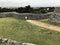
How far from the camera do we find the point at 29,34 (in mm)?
11805

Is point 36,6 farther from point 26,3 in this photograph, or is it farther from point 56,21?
point 56,21

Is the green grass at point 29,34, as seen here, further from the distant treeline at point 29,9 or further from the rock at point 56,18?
the distant treeline at point 29,9

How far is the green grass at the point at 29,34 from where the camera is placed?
1065 cm

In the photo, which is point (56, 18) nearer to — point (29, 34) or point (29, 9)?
point (29, 34)

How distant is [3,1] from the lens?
23.6 metres

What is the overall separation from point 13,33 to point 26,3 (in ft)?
37.9

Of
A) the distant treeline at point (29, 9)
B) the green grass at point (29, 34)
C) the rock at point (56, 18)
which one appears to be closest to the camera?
the green grass at point (29, 34)

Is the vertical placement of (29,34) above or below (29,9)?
below

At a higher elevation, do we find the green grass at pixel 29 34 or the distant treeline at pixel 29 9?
the distant treeline at pixel 29 9

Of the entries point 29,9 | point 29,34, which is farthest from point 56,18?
point 29,9

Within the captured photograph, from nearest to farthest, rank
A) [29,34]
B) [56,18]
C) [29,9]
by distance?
[29,34]
[56,18]
[29,9]

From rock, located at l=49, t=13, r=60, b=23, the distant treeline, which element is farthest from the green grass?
the distant treeline

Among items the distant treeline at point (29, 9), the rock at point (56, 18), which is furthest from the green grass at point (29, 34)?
the distant treeline at point (29, 9)

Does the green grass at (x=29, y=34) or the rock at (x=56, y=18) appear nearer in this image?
the green grass at (x=29, y=34)
